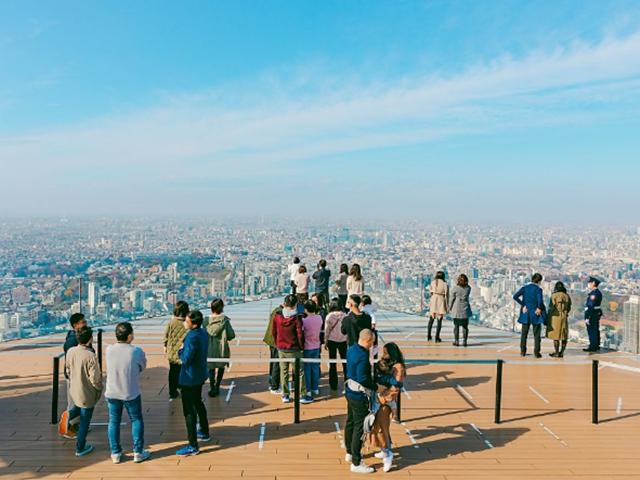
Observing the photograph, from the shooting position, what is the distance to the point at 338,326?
923 centimetres

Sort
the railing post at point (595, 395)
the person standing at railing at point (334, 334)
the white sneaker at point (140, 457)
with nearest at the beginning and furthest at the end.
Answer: the white sneaker at point (140, 457), the railing post at point (595, 395), the person standing at railing at point (334, 334)

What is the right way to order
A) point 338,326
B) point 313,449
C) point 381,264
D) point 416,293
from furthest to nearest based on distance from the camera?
point 381,264 < point 416,293 < point 338,326 < point 313,449

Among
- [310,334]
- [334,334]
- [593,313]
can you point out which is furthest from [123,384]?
[593,313]

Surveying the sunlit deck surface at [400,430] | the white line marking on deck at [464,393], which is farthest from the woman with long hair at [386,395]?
the white line marking on deck at [464,393]

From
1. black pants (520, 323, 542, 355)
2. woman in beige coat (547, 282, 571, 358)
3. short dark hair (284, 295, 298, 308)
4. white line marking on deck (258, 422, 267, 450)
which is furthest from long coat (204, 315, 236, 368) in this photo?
woman in beige coat (547, 282, 571, 358)

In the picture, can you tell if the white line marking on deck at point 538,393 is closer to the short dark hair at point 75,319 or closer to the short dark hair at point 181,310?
the short dark hair at point 181,310

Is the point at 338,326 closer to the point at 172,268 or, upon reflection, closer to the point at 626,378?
the point at 626,378

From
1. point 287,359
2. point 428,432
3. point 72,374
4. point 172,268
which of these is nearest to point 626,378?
point 428,432

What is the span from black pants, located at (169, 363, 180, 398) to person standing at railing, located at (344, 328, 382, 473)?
3.14m

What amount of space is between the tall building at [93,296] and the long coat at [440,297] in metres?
7.93

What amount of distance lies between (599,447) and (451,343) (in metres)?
6.38

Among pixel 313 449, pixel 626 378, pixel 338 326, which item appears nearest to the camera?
pixel 313 449

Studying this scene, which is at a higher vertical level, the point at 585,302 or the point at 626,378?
the point at 585,302

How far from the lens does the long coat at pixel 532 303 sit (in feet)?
37.8
